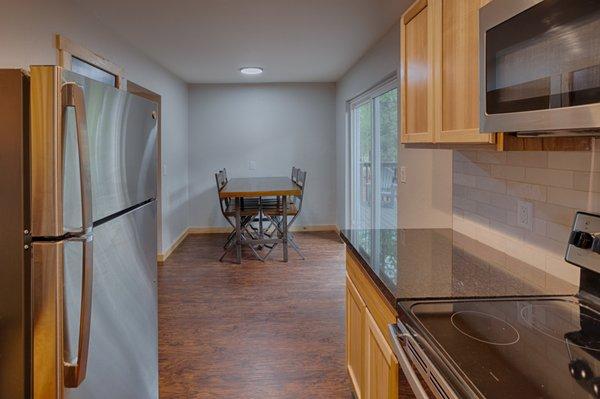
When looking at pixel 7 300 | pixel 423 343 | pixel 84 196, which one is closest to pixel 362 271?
pixel 423 343

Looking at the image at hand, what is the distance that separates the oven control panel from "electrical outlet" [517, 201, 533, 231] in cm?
26

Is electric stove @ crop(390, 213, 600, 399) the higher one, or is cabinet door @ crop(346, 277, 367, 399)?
electric stove @ crop(390, 213, 600, 399)

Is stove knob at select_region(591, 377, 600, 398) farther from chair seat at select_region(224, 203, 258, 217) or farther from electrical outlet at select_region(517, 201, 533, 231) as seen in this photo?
chair seat at select_region(224, 203, 258, 217)

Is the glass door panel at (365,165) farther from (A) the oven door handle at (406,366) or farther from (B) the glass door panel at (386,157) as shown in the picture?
(A) the oven door handle at (406,366)

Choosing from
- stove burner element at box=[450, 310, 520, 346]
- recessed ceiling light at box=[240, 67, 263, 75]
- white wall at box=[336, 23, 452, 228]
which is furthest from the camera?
recessed ceiling light at box=[240, 67, 263, 75]

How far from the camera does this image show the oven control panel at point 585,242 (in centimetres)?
117

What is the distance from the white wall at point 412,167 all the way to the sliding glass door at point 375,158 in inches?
7.0

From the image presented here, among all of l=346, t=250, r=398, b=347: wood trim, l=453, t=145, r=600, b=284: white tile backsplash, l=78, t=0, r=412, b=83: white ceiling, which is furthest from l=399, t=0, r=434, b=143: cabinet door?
l=78, t=0, r=412, b=83: white ceiling

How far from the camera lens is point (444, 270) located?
5.00ft

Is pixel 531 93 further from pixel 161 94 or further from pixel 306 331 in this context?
pixel 161 94

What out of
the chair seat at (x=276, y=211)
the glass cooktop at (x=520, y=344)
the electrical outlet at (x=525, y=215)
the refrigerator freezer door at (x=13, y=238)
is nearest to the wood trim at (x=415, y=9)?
the electrical outlet at (x=525, y=215)

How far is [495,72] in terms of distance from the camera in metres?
1.19

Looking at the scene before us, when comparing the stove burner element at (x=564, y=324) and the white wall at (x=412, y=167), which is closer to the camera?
the stove burner element at (x=564, y=324)

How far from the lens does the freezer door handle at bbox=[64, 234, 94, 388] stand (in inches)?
45.3
